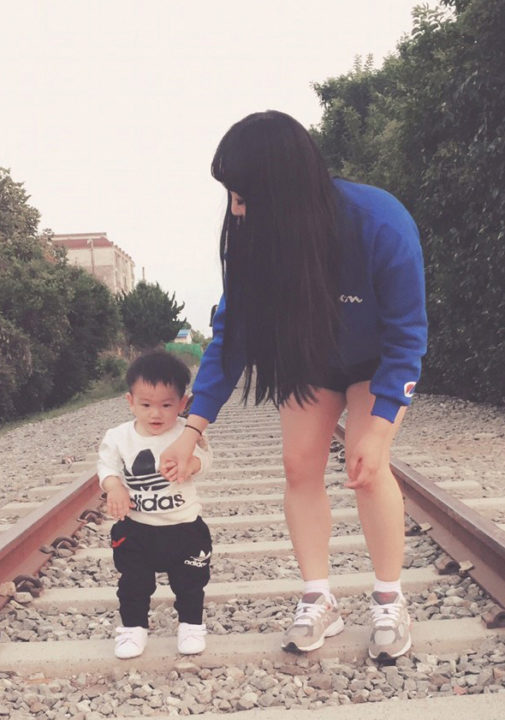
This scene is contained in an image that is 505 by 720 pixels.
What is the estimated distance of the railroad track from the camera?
2.13 meters

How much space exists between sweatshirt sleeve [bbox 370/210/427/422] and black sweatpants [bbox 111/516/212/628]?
0.75 m

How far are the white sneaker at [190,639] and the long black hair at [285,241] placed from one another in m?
0.81

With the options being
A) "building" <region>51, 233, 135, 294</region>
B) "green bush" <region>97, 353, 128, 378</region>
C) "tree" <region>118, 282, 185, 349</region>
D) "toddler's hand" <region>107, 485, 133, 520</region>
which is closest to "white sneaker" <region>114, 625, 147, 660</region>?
"toddler's hand" <region>107, 485, 133, 520</region>

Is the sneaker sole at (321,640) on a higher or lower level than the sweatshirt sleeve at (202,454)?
lower

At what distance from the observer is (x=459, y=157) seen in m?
8.54

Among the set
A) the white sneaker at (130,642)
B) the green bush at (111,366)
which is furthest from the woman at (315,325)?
the green bush at (111,366)

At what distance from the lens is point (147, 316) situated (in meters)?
51.1

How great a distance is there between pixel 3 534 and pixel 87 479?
1367 mm

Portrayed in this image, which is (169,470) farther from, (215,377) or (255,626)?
(255,626)

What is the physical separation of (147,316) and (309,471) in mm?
49300

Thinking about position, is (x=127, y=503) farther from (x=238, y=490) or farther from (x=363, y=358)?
(x=238, y=490)

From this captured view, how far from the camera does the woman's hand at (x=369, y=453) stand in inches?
83.0

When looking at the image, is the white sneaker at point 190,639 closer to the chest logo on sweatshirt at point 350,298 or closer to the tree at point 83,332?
A: the chest logo on sweatshirt at point 350,298

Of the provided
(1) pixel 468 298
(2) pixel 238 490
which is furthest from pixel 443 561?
(1) pixel 468 298
